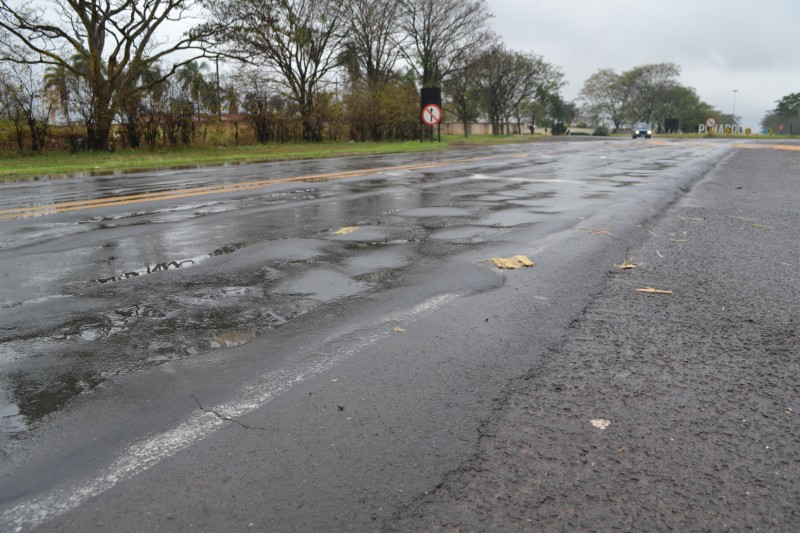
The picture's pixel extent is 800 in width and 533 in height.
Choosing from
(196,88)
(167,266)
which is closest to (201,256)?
(167,266)

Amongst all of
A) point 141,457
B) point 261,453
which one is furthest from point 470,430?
point 141,457

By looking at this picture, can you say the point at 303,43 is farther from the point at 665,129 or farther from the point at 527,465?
the point at 665,129

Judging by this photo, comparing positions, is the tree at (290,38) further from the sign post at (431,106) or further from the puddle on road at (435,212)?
the puddle on road at (435,212)

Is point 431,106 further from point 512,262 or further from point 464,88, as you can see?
point 512,262

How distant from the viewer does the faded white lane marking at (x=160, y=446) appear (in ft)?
6.71

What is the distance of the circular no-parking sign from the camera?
3647 cm

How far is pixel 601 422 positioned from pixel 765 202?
9559 millimetres

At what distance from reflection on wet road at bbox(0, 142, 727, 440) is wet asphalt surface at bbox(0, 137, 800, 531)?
33 mm

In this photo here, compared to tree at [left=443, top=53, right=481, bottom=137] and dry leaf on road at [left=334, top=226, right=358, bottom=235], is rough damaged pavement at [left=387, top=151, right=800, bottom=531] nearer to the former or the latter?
dry leaf on road at [left=334, top=226, right=358, bottom=235]

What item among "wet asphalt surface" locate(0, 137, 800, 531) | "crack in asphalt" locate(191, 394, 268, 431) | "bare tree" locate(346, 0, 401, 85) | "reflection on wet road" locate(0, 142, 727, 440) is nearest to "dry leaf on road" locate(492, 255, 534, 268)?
"wet asphalt surface" locate(0, 137, 800, 531)

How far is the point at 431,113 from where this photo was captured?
36562 millimetres

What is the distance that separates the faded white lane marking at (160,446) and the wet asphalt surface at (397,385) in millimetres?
12

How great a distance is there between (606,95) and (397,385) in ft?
377

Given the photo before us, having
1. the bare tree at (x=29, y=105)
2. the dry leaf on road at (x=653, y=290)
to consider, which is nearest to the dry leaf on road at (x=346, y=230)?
the dry leaf on road at (x=653, y=290)
